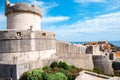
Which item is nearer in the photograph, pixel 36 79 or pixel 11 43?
pixel 36 79

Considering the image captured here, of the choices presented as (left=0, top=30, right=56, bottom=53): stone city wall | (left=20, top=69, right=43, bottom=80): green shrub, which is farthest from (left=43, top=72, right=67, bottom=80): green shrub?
(left=0, top=30, right=56, bottom=53): stone city wall

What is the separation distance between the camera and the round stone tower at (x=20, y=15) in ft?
57.1

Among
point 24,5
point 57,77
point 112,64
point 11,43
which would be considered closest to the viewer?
point 57,77

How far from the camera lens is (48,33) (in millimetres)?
18047

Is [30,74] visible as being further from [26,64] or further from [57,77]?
[57,77]

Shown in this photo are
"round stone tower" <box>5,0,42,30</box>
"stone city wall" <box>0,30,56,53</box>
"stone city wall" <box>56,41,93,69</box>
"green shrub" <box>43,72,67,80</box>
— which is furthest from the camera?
"stone city wall" <box>56,41,93,69</box>

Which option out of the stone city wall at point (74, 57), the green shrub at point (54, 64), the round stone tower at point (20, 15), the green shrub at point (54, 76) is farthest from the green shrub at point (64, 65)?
Result: the round stone tower at point (20, 15)

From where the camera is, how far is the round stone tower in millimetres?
17406

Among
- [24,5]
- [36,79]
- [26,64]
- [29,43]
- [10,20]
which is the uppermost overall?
[24,5]

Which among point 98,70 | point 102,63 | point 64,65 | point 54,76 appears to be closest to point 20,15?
point 64,65

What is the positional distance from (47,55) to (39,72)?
4092 millimetres

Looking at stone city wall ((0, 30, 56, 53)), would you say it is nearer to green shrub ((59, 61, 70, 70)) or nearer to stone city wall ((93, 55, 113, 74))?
green shrub ((59, 61, 70, 70))

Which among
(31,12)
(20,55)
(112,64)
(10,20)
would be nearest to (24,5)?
(31,12)

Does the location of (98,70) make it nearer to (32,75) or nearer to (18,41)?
(32,75)
